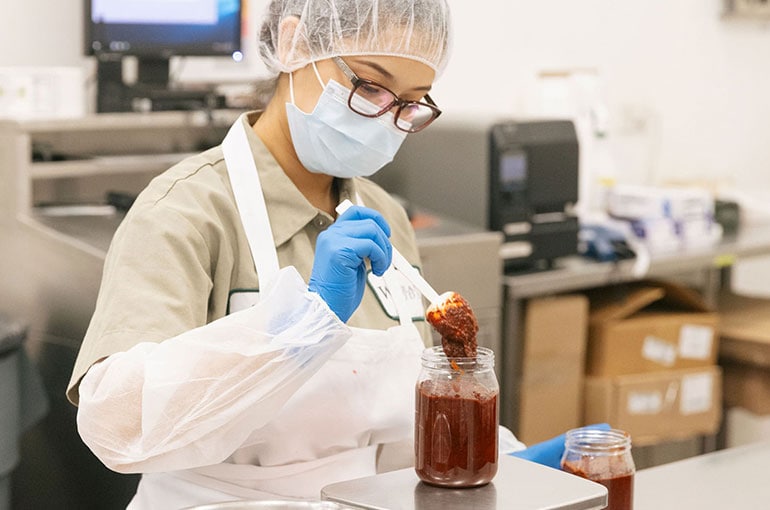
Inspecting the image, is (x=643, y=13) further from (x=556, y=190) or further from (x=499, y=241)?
(x=499, y=241)

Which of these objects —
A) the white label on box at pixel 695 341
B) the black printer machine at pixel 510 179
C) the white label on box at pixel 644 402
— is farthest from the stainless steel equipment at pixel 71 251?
the white label on box at pixel 695 341

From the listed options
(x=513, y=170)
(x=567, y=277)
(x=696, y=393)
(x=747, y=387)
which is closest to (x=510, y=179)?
(x=513, y=170)

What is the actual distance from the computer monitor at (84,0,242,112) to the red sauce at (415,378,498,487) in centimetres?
204

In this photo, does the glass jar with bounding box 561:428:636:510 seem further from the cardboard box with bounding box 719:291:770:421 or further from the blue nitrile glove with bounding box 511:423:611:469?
the cardboard box with bounding box 719:291:770:421

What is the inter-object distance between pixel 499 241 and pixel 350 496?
1967mm

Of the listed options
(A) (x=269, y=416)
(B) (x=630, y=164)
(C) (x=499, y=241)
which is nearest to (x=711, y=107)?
(B) (x=630, y=164)

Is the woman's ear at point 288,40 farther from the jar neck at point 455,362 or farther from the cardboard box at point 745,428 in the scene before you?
the cardboard box at point 745,428

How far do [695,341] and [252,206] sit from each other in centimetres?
239

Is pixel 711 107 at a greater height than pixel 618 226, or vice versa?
pixel 711 107

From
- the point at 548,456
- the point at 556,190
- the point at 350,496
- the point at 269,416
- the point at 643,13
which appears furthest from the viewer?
the point at 643,13

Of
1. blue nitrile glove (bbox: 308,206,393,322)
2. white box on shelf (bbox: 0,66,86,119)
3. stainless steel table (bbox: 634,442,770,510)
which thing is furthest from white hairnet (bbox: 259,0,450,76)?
white box on shelf (bbox: 0,66,86,119)

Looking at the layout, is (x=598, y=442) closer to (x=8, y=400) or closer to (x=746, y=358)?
(x=8, y=400)

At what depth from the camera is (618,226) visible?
3.62 meters

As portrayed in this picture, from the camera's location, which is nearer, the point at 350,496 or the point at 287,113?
the point at 350,496
